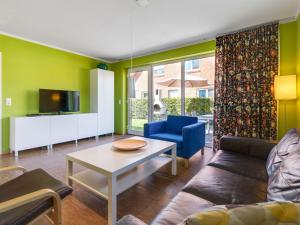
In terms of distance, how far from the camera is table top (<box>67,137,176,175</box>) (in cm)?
161

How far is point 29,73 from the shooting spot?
3.77 m

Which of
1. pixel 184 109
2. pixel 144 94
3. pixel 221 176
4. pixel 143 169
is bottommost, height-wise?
pixel 143 169

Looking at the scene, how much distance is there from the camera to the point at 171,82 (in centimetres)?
450

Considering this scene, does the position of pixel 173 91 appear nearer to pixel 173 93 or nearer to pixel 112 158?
pixel 173 93

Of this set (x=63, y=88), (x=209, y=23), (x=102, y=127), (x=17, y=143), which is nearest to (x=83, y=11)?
(x=209, y=23)

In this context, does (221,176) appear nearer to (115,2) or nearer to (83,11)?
(115,2)

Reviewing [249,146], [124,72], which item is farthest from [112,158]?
[124,72]

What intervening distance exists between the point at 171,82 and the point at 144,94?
98cm

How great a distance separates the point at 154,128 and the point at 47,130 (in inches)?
94.0

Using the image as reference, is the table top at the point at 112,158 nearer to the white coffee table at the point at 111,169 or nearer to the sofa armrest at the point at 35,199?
the white coffee table at the point at 111,169

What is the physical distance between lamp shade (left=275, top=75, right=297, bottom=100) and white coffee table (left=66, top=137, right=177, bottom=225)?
1.90 m

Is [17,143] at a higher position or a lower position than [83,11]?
lower

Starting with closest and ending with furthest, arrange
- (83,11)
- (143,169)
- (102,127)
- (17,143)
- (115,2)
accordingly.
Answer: (143,169)
(115,2)
(83,11)
(17,143)
(102,127)

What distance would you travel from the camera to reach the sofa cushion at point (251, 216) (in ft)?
1.55
